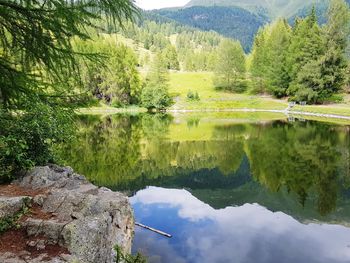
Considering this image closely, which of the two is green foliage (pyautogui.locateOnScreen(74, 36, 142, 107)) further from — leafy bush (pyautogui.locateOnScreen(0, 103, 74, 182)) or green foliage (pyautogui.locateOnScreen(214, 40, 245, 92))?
leafy bush (pyautogui.locateOnScreen(0, 103, 74, 182))

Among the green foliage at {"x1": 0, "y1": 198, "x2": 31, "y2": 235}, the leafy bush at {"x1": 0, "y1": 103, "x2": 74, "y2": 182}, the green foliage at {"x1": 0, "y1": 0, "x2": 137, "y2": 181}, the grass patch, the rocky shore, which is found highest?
the green foliage at {"x1": 0, "y1": 0, "x2": 137, "y2": 181}

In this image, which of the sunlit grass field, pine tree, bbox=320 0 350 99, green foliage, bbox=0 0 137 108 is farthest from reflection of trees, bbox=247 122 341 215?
the sunlit grass field

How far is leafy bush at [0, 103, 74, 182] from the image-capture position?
13109mm

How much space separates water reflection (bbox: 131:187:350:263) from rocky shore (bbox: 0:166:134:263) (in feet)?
14.1

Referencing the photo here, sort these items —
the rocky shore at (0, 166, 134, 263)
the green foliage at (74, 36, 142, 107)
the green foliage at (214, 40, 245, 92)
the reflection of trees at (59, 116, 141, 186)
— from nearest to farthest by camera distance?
the rocky shore at (0, 166, 134, 263) → the reflection of trees at (59, 116, 141, 186) → the green foliage at (74, 36, 142, 107) → the green foliage at (214, 40, 245, 92)

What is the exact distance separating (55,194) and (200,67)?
156652 mm

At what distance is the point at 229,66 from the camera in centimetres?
10731

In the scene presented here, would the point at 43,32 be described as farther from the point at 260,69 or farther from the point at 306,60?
the point at 260,69

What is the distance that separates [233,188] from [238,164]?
755cm

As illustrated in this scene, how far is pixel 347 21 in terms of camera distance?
7775 centimetres

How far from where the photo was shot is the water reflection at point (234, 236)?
16062 mm

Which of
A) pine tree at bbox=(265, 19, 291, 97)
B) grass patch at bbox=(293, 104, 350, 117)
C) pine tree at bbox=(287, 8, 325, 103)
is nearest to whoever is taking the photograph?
grass patch at bbox=(293, 104, 350, 117)

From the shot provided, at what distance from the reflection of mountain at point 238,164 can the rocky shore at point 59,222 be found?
13.0 m

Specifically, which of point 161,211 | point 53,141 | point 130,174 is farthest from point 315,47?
point 53,141
